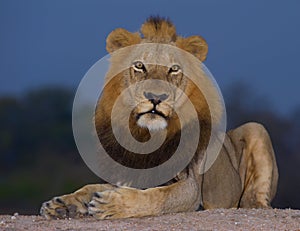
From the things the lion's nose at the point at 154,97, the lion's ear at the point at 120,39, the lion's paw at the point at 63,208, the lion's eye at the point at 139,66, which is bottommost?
the lion's paw at the point at 63,208

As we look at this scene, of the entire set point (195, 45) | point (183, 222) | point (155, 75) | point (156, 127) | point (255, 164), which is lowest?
point (183, 222)

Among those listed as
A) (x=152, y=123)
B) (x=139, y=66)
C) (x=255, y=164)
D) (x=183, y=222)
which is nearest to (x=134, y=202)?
(x=183, y=222)

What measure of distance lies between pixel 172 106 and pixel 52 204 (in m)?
0.90

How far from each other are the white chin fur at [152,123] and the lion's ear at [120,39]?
0.66m

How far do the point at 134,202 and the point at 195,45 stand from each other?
1.29 metres

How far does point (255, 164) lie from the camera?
659cm

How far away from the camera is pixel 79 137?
591 centimetres

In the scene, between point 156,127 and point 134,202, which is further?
point 156,127

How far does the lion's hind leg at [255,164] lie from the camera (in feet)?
21.2

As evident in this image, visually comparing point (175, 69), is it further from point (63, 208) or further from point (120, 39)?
point (63, 208)

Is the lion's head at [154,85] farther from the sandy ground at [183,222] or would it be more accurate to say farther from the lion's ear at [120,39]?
the sandy ground at [183,222]

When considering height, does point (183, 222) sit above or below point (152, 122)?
below

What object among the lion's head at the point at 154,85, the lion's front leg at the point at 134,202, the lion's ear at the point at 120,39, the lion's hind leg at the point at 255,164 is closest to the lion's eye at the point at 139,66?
the lion's head at the point at 154,85

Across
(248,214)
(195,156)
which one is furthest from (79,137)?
(248,214)
